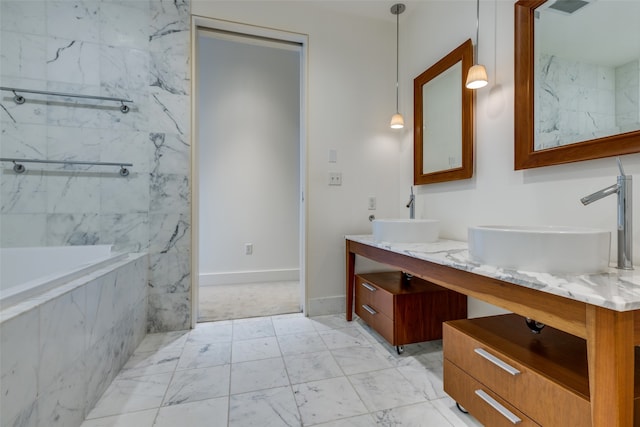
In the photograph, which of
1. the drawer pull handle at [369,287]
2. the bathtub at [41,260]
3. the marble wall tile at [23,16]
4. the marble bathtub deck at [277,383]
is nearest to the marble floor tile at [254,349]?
the marble bathtub deck at [277,383]

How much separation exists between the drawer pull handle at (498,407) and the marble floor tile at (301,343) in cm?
89

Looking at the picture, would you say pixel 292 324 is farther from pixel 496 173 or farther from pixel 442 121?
pixel 442 121

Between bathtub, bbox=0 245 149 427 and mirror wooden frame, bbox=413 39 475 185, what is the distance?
1932 mm

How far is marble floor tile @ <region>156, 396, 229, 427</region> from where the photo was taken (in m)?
1.09

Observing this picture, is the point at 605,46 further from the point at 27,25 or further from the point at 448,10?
the point at 27,25

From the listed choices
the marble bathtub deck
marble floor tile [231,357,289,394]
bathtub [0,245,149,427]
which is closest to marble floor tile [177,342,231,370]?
the marble bathtub deck

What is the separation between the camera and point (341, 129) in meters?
2.24

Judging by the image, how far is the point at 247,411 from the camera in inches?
45.7

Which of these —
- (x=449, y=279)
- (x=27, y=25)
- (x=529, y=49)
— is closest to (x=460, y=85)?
(x=529, y=49)

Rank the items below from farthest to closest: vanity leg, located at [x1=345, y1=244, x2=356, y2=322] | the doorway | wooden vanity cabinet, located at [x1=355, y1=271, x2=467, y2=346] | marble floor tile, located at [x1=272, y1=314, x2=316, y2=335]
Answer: the doorway
vanity leg, located at [x1=345, y1=244, x2=356, y2=322]
marble floor tile, located at [x1=272, y1=314, x2=316, y2=335]
wooden vanity cabinet, located at [x1=355, y1=271, x2=467, y2=346]

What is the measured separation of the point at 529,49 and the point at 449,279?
3.66 ft

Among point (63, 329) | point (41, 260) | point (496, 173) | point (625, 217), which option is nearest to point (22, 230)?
point (41, 260)

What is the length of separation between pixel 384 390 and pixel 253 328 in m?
1.04

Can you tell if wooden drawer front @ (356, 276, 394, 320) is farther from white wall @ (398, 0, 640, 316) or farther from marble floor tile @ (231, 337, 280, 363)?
marble floor tile @ (231, 337, 280, 363)
